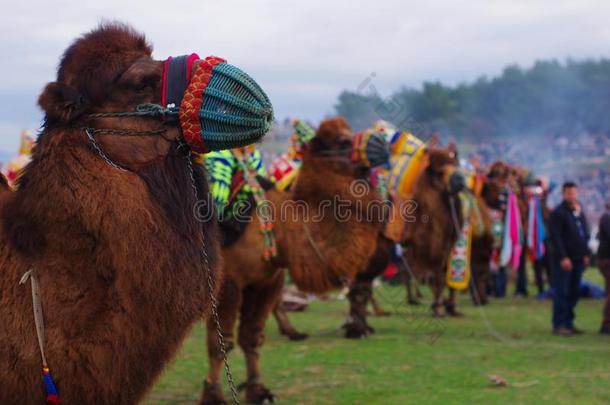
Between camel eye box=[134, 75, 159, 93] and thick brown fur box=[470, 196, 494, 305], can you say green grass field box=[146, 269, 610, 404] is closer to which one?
thick brown fur box=[470, 196, 494, 305]

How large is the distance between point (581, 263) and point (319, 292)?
7279 millimetres

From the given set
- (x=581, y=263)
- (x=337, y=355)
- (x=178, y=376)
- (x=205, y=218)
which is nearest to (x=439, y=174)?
(x=581, y=263)

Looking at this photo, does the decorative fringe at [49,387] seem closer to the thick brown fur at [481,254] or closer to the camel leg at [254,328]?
the camel leg at [254,328]

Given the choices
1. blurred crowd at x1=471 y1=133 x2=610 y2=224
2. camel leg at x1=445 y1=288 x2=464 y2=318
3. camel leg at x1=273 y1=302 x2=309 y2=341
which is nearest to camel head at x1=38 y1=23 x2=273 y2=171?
camel leg at x1=273 y1=302 x2=309 y2=341

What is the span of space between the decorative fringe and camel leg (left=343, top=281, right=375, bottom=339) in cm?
940

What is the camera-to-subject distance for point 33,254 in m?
3.42

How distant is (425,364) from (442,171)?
16.2 ft

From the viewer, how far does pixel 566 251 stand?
13672 mm

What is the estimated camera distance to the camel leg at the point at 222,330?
7730 mm

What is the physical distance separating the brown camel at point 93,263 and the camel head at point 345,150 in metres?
4.76

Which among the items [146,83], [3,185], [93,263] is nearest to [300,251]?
[3,185]

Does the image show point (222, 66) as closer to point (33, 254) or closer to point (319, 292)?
point (33, 254)

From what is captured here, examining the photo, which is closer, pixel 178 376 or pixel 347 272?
pixel 347 272

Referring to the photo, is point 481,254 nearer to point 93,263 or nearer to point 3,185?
point 3,185
